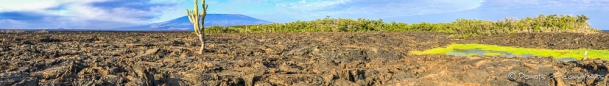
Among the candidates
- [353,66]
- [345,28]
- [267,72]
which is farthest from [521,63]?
[345,28]

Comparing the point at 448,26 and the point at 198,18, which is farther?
the point at 448,26

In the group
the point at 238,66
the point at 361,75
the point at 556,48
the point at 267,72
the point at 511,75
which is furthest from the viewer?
the point at 556,48

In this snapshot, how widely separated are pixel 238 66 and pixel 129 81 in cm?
289

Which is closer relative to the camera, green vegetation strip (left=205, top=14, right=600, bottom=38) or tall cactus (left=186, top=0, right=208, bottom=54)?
tall cactus (left=186, top=0, right=208, bottom=54)

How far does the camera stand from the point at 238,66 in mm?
9086

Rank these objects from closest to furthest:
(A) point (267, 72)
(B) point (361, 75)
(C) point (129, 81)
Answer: (C) point (129, 81), (B) point (361, 75), (A) point (267, 72)

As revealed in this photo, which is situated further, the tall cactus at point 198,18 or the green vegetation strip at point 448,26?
the green vegetation strip at point 448,26

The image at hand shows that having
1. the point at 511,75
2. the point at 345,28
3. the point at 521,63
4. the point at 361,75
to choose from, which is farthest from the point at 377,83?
the point at 345,28

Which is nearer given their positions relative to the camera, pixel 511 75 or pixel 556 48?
pixel 511 75

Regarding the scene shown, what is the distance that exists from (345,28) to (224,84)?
41782 mm

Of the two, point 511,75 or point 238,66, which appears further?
point 238,66

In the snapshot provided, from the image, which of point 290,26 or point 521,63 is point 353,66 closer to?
point 521,63

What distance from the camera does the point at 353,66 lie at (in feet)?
30.3

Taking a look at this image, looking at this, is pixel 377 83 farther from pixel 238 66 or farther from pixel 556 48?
pixel 556 48
